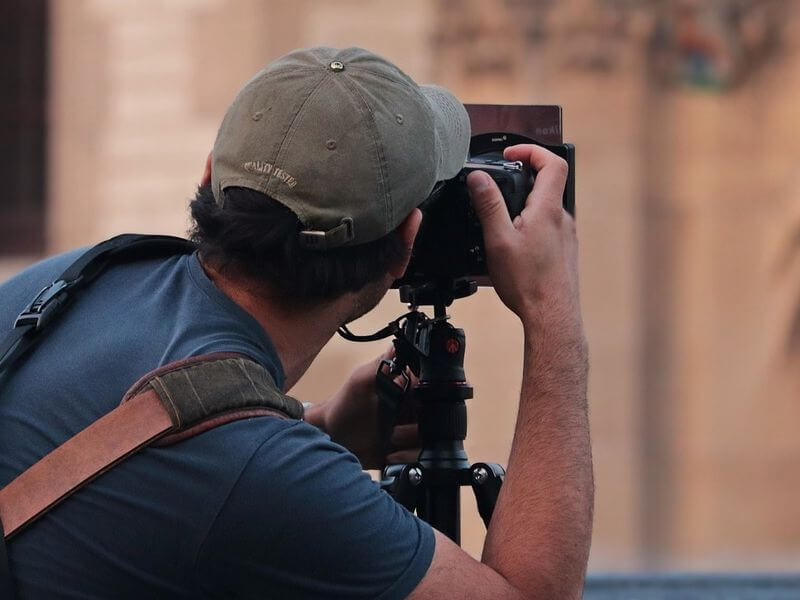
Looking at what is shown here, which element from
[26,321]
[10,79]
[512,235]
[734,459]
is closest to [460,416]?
[512,235]

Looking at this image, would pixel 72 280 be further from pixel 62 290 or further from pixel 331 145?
pixel 331 145

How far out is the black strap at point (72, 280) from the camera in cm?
158

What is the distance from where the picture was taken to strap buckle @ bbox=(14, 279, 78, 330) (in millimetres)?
1587

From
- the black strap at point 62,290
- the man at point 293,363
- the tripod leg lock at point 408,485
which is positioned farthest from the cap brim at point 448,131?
the tripod leg lock at point 408,485

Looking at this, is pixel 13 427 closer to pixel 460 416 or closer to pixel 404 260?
pixel 404 260

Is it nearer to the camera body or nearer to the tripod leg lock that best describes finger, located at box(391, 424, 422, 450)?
the tripod leg lock

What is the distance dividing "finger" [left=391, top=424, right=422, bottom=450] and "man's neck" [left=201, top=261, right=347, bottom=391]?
52 centimetres

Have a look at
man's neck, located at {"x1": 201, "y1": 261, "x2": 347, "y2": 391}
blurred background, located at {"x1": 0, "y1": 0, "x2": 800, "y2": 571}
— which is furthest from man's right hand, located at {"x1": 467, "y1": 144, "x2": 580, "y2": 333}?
blurred background, located at {"x1": 0, "y1": 0, "x2": 800, "y2": 571}

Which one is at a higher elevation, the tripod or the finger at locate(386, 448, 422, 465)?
the tripod

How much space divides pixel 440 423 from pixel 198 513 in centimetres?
64

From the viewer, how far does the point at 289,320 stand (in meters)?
1.66

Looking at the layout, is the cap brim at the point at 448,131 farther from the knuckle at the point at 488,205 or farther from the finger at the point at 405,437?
the finger at the point at 405,437

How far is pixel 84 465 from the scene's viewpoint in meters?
1.46

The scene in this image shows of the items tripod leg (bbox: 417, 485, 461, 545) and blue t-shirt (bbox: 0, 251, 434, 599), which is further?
tripod leg (bbox: 417, 485, 461, 545)
